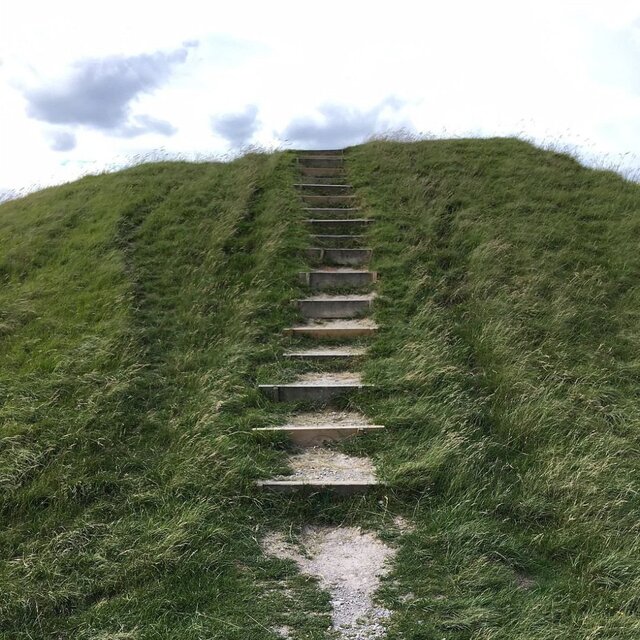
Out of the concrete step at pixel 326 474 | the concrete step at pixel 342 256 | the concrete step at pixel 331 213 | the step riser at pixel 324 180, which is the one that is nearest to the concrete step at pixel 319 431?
the concrete step at pixel 326 474

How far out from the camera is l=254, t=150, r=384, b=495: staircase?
4887mm

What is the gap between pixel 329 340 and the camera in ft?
23.4

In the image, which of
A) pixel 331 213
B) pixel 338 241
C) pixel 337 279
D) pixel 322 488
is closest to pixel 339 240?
pixel 338 241

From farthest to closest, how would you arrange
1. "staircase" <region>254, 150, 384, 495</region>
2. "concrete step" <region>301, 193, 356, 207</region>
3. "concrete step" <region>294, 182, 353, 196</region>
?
1. "concrete step" <region>294, 182, 353, 196</region>
2. "concrete step" <region>301, 193, 356, 207</region>
3. "staircase" <region>254, 150, 384, 495</region>

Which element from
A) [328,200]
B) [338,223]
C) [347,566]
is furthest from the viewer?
[328,200]

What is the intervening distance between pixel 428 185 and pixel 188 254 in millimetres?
4800

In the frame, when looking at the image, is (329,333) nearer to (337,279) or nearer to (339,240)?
(337,279)

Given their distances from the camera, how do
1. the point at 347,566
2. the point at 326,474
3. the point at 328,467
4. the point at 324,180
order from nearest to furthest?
the point at 347,566, the point at 326,474, the point at 328,467, the point at 324,180

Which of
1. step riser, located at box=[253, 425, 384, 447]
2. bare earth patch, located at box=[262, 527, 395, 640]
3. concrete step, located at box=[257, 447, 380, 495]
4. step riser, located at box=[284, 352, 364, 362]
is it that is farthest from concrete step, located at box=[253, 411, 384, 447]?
step riser, located at box=[284, 352, 364, 362]

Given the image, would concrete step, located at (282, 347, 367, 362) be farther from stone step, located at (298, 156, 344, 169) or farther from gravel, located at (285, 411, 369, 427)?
stone step, located at (298, 156, 344, 169)

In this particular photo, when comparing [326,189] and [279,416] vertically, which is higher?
A: [326,189]

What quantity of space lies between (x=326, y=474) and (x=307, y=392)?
128 cm

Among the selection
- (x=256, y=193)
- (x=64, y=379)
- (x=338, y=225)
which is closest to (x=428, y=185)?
(x=338, y=225)

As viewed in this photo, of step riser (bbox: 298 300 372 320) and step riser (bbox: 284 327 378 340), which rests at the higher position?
step riser (bbox: 298 300 372 320)
